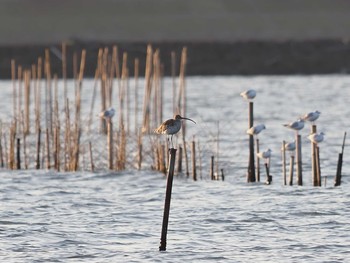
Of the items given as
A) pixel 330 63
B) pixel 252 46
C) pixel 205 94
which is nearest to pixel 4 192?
pixel 205 94

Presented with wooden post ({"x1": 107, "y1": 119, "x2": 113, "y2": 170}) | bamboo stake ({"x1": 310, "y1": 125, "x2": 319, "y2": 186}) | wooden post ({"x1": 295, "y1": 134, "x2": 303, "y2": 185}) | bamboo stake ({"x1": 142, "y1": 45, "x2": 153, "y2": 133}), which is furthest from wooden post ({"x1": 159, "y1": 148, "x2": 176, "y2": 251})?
bamboo stake ({"x1": 142, "y1": 45, "x2": 153, "y2": 133})

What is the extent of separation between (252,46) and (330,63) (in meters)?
9.93

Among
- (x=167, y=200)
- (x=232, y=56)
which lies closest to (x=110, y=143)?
(x=167, y=200)

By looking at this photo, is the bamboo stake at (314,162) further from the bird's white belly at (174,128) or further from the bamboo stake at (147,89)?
the bamboo stake at (147,89)

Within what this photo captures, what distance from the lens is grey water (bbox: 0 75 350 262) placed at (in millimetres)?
13500

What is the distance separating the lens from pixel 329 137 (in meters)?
27.8

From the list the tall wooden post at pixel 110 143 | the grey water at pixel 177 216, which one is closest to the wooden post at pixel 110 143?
the tall wooden post at pixel 110 143

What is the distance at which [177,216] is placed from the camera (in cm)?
1595

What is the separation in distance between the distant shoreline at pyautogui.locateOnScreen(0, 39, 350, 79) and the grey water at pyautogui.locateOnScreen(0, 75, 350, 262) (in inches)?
2153

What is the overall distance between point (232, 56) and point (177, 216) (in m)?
71.4

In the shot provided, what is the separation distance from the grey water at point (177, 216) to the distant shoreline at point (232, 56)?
179 ft

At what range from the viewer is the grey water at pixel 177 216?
1350 centimetres

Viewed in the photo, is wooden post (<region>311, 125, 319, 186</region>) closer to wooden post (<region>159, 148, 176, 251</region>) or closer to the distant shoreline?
wooden post (<region>159, 148, 176, 251</region>)

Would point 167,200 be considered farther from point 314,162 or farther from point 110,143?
point 110,143
